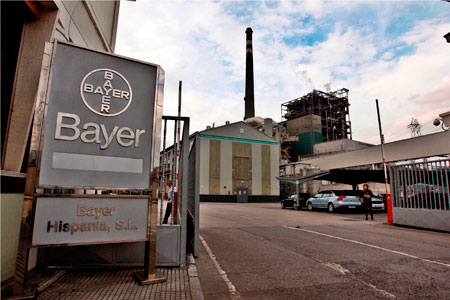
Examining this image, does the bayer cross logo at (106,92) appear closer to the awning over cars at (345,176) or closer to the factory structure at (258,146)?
the awning over cars at (345,176)

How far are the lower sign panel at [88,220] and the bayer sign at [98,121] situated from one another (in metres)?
0.22

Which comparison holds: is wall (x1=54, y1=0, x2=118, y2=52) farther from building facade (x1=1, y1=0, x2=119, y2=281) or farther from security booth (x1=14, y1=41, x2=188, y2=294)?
security booth (x1=14, y1=41, x2=188, y2=294)

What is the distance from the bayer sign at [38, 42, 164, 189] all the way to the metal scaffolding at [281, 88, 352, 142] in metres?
51.1

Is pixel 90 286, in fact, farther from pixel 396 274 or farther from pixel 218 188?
pixel 218 188

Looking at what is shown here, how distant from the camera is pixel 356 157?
24.2 m

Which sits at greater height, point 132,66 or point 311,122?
point 311,122

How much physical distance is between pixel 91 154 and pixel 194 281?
236cm

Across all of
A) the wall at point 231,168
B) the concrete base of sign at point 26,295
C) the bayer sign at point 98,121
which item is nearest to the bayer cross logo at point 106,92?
the bayer sign at point 98,121

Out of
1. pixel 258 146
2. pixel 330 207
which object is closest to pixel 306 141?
pixel 258 146

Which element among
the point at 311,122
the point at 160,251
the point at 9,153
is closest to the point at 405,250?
the point at 160,251

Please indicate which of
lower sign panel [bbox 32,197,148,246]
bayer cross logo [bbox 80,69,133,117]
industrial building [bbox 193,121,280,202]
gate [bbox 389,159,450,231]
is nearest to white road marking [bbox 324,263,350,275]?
lower sign panel [bbox 32,197,148,246]

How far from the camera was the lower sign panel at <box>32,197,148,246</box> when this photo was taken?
3.33 m

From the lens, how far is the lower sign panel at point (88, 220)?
131 inches

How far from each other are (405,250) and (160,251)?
5.66m
